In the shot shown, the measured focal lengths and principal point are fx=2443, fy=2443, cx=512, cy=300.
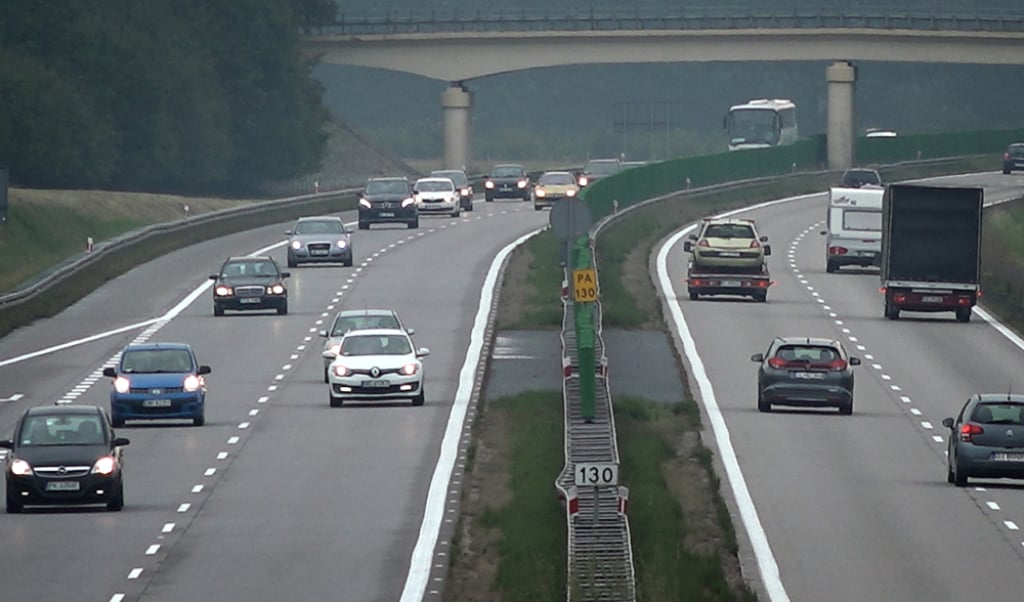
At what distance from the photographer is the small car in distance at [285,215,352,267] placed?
7156 cm

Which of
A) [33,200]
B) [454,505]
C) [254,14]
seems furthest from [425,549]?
[254,14]

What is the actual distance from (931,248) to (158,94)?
64557mm

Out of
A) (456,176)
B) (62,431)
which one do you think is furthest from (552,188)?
(62,431)

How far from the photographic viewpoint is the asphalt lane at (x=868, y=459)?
2883 centimetres

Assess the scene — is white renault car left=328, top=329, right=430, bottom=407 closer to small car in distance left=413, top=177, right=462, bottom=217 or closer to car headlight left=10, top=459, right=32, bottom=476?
car headlight left=10, top=459, right=32, bottom=476

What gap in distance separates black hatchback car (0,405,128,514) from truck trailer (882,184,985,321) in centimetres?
3290

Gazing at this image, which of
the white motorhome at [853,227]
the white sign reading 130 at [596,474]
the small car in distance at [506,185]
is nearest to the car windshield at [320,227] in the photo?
the white motorhome at [853,227]

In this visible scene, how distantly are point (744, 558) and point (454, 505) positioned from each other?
515cm

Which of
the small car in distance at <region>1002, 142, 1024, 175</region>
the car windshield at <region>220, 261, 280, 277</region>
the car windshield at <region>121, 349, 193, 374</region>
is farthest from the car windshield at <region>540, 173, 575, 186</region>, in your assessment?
the car windshield at <region>121, 349, 193, 374</region>

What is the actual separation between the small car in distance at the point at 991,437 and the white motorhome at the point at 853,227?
37.4m

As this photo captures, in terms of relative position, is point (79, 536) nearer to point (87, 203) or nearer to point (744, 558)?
point (744, 558)

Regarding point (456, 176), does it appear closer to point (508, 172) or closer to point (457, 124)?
point (508, 172)

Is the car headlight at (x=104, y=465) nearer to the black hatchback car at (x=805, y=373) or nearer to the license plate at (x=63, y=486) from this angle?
the license plate at (x=63, y=486)

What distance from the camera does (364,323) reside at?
158ft
